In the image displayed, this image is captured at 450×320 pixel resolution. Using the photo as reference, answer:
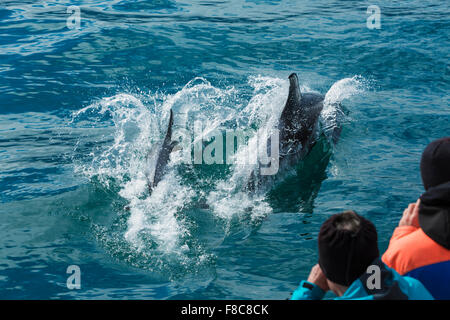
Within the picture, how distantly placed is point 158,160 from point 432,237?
442 centimetres

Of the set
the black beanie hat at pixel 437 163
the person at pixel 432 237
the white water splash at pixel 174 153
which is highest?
the black beanie hat at pixel 437 163

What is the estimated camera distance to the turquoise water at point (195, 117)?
18.4ft

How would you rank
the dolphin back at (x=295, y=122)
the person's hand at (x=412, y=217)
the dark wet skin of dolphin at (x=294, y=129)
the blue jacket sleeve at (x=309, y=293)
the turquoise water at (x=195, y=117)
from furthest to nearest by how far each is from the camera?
the dolphin back at (x=295, y=122) → the dark wet skin of dolphin at (x=294, y=129) → the turquoise water at (x=195, y=117) → the person's hand at (x=412, y=217) → the blue jacket sleeve at (x=309, y=293)

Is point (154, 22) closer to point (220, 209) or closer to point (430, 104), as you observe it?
point (430, 104)

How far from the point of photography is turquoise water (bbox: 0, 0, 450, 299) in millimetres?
5621

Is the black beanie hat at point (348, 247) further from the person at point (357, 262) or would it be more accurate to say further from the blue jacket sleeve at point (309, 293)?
the blue jacket sleeve at point (309, 293)

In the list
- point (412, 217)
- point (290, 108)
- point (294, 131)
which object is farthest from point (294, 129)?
point (412, 217)

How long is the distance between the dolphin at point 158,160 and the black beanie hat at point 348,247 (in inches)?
162

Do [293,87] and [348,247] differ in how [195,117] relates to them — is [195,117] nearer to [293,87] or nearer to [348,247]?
[293,87]

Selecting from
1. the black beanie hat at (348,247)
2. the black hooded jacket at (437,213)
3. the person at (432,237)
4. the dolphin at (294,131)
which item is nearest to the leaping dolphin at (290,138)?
the dolphin at (294,131)

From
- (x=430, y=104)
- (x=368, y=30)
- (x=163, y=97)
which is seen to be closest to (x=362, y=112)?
(x=430, y=104)

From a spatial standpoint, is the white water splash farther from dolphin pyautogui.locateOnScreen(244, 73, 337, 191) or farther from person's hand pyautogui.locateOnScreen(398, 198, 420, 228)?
person's hand pyautogui.locateOnScreen(398, 198, 420, 228)

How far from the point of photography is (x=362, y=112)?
1015 cm

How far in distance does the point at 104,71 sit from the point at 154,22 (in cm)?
399
